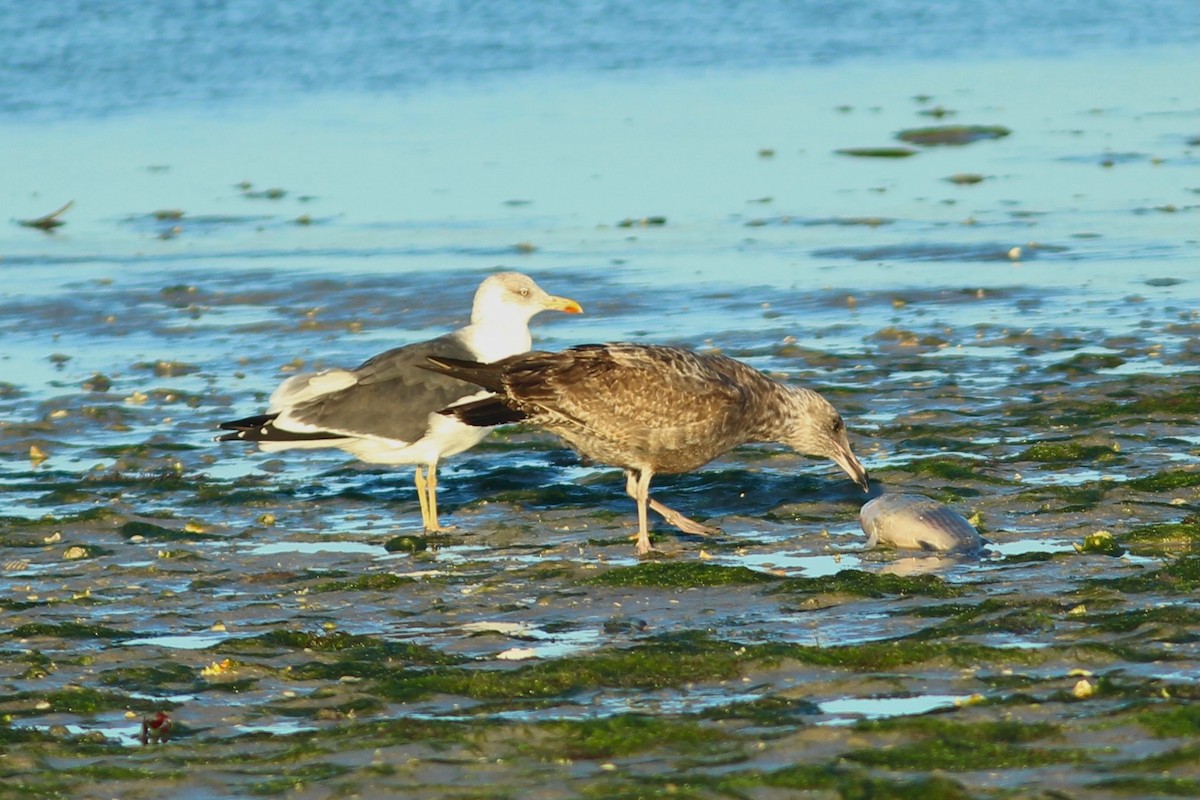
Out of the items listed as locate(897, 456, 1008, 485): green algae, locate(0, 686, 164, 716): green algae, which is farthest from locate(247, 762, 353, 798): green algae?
locate(897, 456, 1008, 485): green algae

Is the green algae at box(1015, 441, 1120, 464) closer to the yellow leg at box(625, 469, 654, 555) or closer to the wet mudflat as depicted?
the wet mudflat

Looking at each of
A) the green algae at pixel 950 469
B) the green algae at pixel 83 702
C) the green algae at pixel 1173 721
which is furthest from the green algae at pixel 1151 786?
the green algae at pixel 950 469

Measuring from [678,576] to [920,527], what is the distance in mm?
1054

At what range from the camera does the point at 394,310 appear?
1444 cm

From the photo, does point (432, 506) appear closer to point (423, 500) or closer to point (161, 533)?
point (423, 500)

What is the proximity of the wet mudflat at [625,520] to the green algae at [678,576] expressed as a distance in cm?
2

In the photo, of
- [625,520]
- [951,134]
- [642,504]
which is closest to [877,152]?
[951,134]

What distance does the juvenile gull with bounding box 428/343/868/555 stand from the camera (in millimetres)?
8789

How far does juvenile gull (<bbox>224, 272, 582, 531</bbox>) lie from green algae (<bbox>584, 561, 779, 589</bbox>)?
4.63ft

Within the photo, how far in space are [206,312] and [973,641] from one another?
8.95m

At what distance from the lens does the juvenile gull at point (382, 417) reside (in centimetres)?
938

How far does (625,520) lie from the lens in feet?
30.7

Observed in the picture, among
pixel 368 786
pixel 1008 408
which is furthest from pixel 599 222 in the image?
pixel 368 786

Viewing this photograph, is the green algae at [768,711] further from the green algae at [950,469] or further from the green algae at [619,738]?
the green algae at [950,469]
